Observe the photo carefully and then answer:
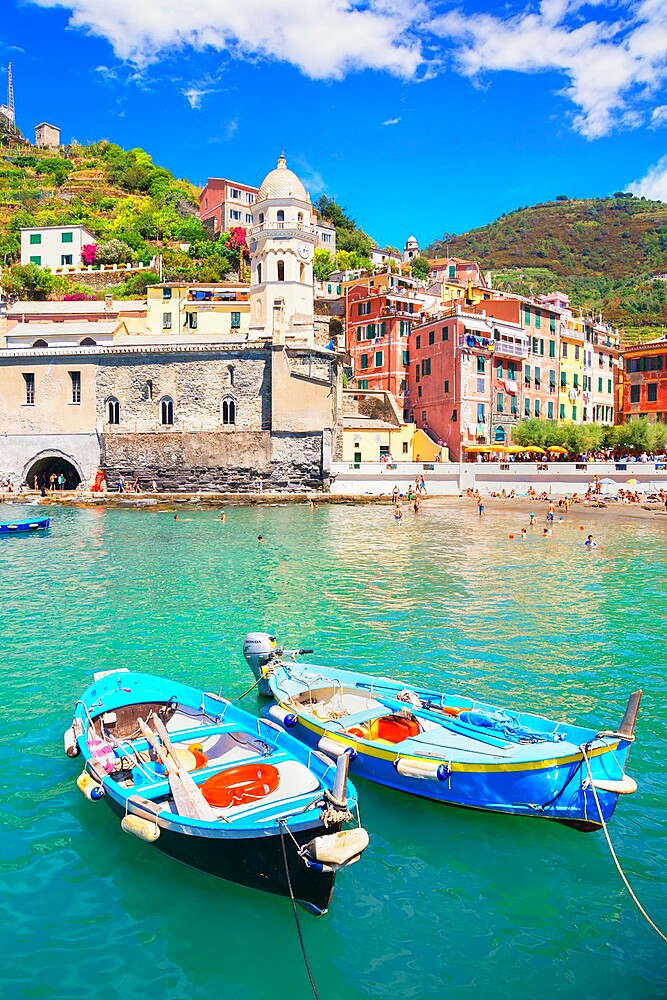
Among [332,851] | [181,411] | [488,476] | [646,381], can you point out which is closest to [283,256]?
[181,411]

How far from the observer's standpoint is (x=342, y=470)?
49250mm

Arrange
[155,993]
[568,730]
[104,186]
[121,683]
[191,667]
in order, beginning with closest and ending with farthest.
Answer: [155,993]
[568,730]
[121,683]
[191,667]
[104,186]

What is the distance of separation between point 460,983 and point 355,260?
88124 mm

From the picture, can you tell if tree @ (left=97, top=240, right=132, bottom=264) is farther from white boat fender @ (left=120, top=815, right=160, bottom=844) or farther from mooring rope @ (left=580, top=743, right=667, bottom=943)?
mooring rope @ (left=580, top=743, right=667, bottom=943)

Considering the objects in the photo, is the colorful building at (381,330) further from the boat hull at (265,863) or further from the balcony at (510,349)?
the boat hull at (265,863)

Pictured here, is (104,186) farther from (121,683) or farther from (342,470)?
(121,683)

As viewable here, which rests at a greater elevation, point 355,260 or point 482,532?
point 355,260

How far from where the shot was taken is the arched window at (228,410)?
163 feet

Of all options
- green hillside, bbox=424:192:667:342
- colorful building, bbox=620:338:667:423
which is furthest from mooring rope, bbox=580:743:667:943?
green hillside, bbox=424:192:667:342

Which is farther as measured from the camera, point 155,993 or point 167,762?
point 167,762

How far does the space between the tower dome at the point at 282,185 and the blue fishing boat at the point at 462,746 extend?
164ft

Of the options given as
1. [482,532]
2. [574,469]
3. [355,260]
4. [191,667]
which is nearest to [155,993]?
[191,667]

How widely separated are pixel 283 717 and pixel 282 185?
169ft

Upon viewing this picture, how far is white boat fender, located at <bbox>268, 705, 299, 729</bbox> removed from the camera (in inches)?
356
